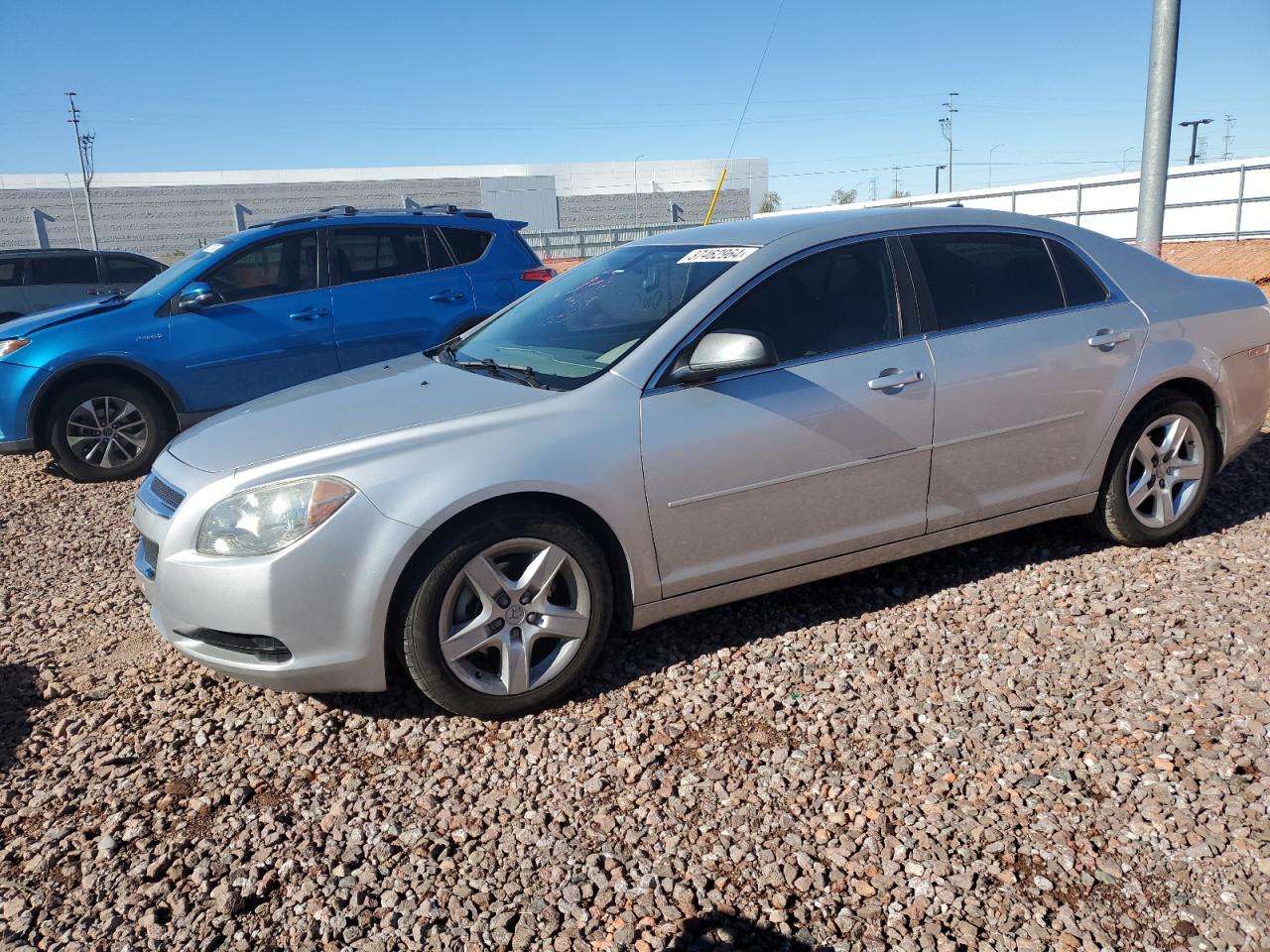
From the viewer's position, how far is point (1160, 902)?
8.14ft

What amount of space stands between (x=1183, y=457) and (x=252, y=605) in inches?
169

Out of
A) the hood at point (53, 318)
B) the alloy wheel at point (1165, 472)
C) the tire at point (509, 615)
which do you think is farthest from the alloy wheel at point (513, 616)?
the hood at point (53, 318)

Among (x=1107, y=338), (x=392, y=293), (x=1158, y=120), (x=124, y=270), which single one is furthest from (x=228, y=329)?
(x=124, y=270)

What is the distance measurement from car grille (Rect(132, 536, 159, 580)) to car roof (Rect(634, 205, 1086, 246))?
2.49 meters

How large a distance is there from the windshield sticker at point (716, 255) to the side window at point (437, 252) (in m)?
4.40

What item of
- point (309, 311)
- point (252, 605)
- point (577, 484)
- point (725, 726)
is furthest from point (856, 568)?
point (309, 311)

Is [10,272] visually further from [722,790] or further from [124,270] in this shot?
[722,790]

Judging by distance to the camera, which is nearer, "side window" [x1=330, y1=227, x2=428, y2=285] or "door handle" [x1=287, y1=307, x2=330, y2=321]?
"door handle" [x1=287, y1=307, x2=330, y2=321]

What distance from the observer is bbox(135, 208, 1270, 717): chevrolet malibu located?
3.30 metres

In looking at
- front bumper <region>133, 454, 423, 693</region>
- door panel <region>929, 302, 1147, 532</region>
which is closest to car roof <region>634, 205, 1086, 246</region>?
door panel <region>929, 302, 1147, 532</region>

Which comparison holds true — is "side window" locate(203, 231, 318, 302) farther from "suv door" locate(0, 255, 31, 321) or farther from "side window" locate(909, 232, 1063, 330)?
"suv door" locate(0, 255, 31, 321)

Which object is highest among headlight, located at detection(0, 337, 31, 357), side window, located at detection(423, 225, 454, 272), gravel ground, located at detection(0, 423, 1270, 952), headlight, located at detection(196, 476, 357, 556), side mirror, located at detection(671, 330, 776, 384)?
side window, located at detection(423, 225, 454, 272)

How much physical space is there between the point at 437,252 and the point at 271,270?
Answer: 4.30 feet

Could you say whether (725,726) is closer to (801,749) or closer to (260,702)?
(801,749)
